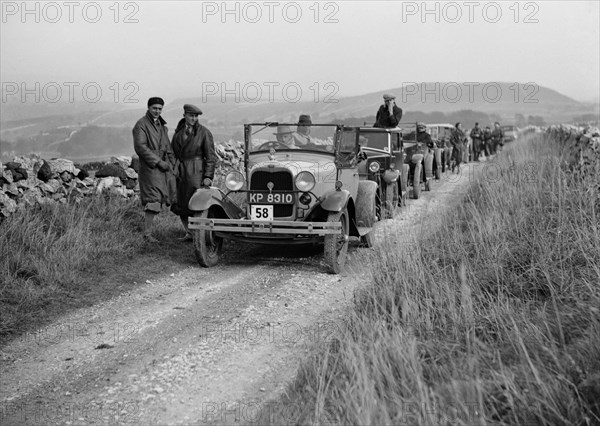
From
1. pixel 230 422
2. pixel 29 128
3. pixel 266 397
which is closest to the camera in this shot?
pixel 230 422

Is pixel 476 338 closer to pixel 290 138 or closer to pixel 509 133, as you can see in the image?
pixel 290 138

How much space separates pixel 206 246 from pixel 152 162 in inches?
57.2

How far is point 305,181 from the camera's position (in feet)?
26.9

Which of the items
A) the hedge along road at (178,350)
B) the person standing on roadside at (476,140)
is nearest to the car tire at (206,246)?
the hedge along road at (178,350)

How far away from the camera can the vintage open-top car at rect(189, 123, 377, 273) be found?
25.7ft

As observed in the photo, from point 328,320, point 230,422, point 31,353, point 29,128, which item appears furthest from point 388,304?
point 29,128

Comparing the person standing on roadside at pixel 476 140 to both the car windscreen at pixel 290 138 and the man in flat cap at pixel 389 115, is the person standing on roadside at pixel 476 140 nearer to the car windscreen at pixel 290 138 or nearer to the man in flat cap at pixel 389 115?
the man in flat cap at pixel 389 115

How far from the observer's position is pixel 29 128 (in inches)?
878

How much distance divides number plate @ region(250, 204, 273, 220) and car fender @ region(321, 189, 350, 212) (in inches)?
27.4

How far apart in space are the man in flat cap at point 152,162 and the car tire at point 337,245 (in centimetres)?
252

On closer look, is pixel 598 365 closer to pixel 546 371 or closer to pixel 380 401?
pixel 546 371

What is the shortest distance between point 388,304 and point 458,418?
1.99 meters

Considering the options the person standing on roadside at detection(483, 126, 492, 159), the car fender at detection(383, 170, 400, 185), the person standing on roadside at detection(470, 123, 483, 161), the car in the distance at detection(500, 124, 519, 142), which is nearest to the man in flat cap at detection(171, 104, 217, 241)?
the car fender at detection(383, 170, 400, 185)

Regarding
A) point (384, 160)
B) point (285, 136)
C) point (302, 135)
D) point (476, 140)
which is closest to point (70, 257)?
point (285, 136)
